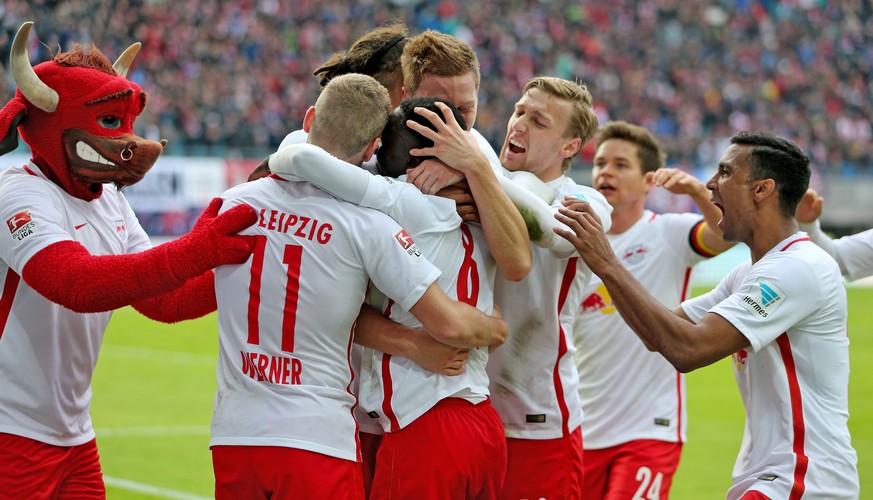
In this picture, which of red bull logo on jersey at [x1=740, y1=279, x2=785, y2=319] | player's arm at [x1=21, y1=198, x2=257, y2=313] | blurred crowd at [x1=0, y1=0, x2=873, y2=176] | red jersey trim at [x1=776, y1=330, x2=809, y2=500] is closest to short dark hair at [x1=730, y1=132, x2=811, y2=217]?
red bull logo on jersey at [x1=740, y1=279, x2=785, y2=319]

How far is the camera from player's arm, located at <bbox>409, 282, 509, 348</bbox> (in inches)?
154

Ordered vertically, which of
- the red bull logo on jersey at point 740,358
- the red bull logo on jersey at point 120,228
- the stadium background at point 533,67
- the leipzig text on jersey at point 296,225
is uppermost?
the stadium background at point 533,67

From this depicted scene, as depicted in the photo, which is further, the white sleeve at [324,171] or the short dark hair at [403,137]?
the short dark hair at [403,137]

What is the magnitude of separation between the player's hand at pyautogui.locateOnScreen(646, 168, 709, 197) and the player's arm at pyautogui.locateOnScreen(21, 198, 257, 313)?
8.79 ft

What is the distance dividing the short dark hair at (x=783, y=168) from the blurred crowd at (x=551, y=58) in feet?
64.7

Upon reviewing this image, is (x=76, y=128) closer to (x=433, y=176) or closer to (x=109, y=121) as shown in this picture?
(x=109, y=121)

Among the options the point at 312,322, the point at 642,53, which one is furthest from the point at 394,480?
the point at 642,53

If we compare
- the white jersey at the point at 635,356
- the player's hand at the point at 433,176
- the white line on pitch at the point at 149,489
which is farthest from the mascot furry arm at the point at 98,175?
the white line on pitch at the point at 149,489

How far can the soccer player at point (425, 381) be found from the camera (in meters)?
4.02

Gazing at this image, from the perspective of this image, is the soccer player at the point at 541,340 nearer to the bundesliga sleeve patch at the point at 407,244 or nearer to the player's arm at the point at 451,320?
the player's arm at the point at 451,320

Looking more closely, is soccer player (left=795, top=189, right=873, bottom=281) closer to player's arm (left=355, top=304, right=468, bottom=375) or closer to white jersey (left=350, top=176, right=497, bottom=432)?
white jersey (left=350, top=176, right=497, bottom=432)

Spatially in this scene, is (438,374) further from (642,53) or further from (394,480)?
(642,53)

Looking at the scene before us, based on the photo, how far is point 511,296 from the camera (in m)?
4.79

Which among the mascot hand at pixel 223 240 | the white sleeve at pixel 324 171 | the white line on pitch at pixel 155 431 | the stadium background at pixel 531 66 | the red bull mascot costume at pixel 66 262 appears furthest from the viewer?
the stadium background at pixel 531 66
